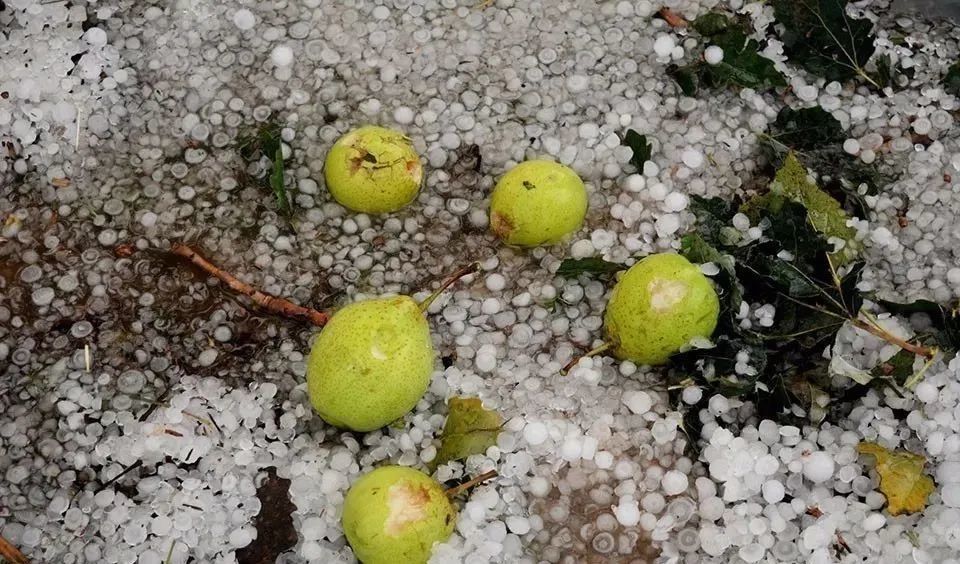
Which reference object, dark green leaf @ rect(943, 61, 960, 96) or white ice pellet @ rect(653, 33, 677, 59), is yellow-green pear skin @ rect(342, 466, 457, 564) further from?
dark green leaf @ rect(943, 61, 960, 96)

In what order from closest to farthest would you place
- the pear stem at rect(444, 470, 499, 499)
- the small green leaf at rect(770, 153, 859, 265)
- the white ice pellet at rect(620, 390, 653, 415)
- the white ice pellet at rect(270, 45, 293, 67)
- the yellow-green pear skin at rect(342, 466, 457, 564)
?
1. the yellow-green pear skin at rect(342, 466, 457, 564)
2. the pear stem at rect(444, 470, 499, 499)
3. the white ice pellet at rect(620, 390, 653, 415)
4. the small green leaf at rect(770, 153, 859, 265)
5. the white ice pellet at rect(270, 45, 293, 67)

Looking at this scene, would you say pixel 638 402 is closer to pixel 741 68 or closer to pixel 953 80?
pixel 741 68

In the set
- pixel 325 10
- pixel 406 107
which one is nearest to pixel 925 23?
pixel 406 107

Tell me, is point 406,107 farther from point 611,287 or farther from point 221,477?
point 221,477

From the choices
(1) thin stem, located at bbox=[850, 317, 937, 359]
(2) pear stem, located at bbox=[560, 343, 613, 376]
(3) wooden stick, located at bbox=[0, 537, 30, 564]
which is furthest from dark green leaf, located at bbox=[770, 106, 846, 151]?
(3) wooden stick, located at bbox=[0, 537, 30, 564]

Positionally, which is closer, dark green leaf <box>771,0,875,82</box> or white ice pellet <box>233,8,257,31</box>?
dark green leaf <box>771,0,875,82</box>

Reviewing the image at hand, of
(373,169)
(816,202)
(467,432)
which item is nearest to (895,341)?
(816,202)
